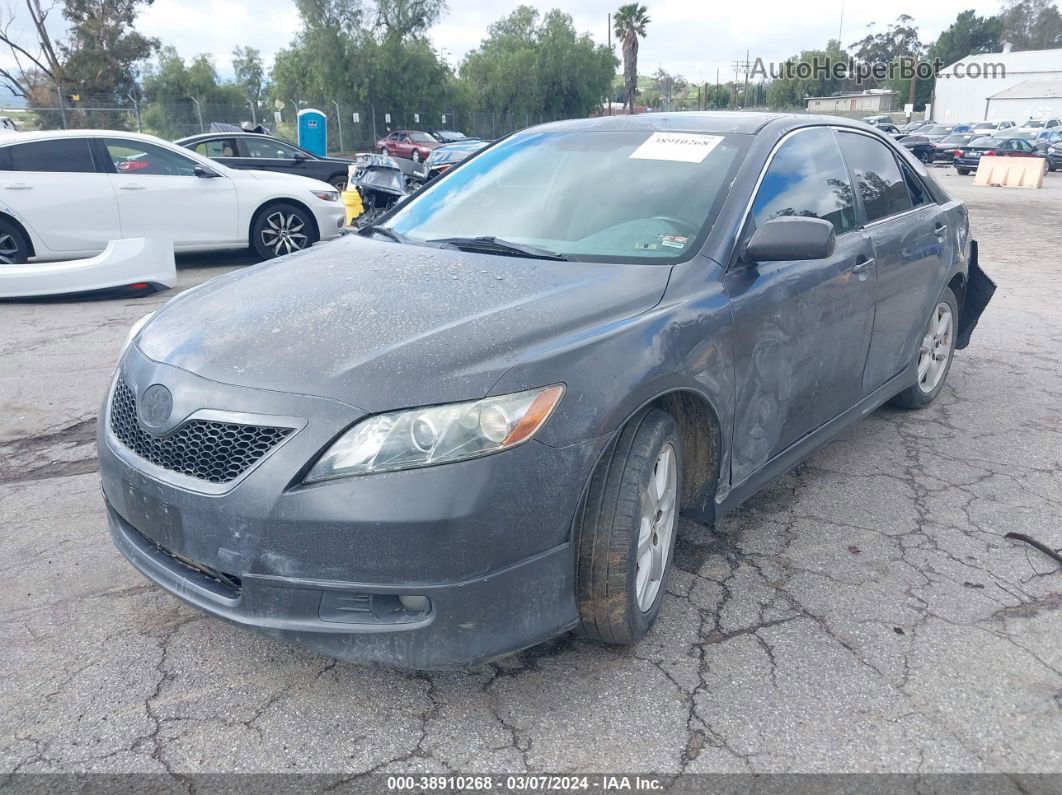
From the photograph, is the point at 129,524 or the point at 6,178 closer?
the point at 129,524

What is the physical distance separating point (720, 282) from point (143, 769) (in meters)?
2.27

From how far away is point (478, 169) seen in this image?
3943 mm

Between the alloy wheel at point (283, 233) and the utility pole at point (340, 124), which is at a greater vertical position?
the utility pole at point (340, 124)

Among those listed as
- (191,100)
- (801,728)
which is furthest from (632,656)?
(191,100)

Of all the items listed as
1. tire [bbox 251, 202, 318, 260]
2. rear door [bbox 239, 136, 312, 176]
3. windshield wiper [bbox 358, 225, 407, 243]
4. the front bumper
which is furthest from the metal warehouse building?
the front bumper

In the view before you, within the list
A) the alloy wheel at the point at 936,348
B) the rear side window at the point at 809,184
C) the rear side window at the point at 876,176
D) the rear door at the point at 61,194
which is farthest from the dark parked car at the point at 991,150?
the rear side window at the point at 809,184

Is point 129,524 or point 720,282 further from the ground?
point 720,282

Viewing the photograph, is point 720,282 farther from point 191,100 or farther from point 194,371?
point 191,100

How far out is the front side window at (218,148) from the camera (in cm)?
1499

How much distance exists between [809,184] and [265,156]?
13791mm

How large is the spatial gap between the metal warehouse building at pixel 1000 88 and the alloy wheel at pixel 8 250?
7403cm

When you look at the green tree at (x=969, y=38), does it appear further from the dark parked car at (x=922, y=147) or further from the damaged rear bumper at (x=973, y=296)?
the damaged rear bumper at (x=973, y=296)

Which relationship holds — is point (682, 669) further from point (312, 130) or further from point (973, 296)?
point (312, 130)

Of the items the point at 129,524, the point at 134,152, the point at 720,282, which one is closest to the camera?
the point at 129,524
